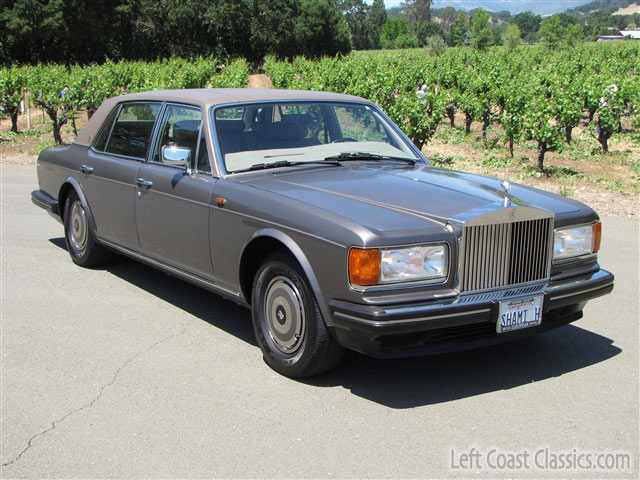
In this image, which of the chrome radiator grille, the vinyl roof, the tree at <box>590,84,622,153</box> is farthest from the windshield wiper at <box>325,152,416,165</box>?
the tree at <box>590,84,622,153</box>

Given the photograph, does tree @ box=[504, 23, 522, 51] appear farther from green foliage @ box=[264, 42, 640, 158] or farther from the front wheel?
the front wheel

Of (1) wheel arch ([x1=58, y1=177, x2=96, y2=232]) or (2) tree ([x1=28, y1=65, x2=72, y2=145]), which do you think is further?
(2) tree ([x1=28, y1=65, x2=72, y2=145])

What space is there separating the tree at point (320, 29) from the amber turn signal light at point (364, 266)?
65.5 meters

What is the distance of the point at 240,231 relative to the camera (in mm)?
4684

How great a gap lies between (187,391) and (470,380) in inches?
67.3

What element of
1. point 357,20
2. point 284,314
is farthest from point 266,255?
point 357,20

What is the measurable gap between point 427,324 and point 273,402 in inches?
39.0

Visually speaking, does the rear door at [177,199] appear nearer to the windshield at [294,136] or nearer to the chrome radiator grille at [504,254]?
the windshield at [294,136]

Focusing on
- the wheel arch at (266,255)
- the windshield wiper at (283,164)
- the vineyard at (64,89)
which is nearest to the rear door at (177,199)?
the windshield wiper at (283,164)

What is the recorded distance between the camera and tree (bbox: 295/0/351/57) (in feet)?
228

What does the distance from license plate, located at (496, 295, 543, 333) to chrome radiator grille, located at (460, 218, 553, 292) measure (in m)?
0.12

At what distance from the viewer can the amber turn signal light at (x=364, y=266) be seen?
385 centimetres

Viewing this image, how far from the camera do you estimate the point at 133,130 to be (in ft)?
20.6

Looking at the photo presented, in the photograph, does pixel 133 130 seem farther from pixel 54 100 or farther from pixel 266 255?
pixel 54 100
